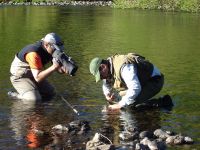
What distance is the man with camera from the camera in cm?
1320

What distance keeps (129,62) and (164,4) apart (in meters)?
66.5

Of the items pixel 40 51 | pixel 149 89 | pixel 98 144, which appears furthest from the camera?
pixel 40 51

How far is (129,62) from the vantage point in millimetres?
12055

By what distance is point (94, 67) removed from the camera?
11617mm

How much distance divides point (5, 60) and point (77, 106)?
960cm

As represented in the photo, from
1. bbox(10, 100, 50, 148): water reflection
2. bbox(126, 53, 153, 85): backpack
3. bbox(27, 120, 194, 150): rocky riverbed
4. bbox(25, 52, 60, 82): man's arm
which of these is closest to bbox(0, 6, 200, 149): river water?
bbox(10, 100, 50, 148): water reflection

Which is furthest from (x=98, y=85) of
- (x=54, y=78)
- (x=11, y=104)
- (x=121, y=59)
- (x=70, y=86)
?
(x=121, y=59)

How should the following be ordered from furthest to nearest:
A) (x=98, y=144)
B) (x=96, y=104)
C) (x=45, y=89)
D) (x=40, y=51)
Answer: (x=45, y=89) < (x=96, y=104) < (x=40, y=51) < (x=98, y=144)

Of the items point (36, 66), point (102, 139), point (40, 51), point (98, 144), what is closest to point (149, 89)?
point (102, 139)

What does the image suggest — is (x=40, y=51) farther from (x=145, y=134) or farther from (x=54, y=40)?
(x=145, y=134)

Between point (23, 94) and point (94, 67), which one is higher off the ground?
point (94, 67)

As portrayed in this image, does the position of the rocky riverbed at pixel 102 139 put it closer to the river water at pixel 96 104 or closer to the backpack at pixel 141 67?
the river water at pixel 96 104

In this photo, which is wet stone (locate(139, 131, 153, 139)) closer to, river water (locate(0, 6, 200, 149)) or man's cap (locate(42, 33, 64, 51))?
river water (locate(0, 6, 200, 149))

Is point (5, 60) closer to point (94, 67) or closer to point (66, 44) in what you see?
point (66, 44)
